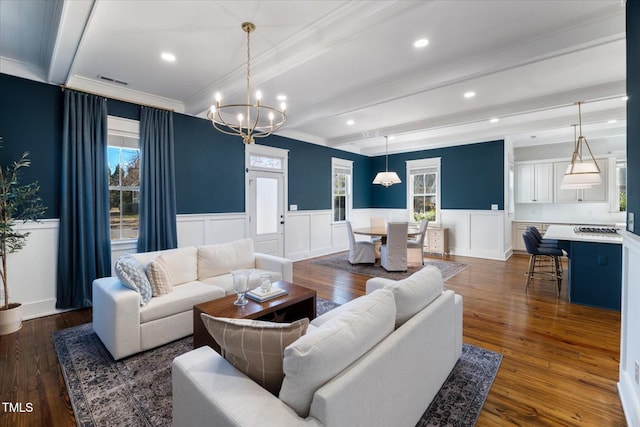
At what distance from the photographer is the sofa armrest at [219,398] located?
37.1 inches

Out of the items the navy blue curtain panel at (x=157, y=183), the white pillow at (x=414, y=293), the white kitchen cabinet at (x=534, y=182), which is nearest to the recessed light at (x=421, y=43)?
the white pillow at (x=414, y=293)

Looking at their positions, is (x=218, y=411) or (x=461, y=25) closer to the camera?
(x=218, y=411)

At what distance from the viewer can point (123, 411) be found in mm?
1782

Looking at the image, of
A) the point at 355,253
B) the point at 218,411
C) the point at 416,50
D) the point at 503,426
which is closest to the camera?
the point at 218,411

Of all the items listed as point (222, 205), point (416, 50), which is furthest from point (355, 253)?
point (416, 50)

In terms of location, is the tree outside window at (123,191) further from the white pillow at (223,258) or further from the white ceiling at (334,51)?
the white pillow at (223,258)

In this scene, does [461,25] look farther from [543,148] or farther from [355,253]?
[543,148]

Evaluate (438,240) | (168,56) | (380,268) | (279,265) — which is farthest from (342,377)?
(438,240)

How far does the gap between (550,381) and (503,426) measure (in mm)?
737

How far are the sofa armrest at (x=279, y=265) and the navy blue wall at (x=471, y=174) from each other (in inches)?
205

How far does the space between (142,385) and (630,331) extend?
3.26 meters

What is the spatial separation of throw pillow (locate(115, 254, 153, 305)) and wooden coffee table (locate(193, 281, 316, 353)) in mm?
576

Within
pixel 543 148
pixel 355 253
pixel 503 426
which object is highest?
pixel 543 148

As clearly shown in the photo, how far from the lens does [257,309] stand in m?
2.26
